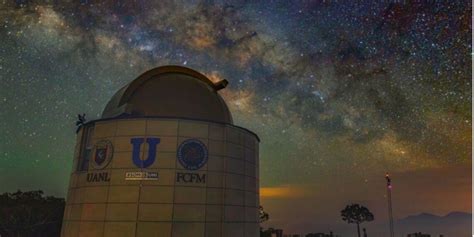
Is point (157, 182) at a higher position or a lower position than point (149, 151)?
→ lower

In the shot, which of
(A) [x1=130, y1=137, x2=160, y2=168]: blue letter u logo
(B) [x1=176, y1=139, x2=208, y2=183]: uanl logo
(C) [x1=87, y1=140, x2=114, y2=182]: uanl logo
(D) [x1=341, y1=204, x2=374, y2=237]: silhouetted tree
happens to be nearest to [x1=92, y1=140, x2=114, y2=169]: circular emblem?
(C) [x1=87, y1=140, x2=114, y2=182]: uanl logo

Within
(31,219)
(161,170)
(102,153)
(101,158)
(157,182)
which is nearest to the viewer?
(157,182)

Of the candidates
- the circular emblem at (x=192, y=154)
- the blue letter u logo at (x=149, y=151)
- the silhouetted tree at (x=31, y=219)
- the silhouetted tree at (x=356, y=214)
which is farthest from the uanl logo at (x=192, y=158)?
the silhouetted tree at (x=356, y=214)

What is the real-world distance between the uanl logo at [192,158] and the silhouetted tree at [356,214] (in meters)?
49.7

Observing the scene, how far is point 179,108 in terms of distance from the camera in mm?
23156

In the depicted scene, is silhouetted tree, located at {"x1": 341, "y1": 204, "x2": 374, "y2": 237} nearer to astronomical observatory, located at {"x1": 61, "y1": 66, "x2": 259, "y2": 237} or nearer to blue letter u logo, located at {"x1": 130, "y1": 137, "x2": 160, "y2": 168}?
astronomical observatory, located at {"x1": 61, "y1": 66, "x2": 259, "y2": 237}

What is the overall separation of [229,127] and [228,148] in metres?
1.68

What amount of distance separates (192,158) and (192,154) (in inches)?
11.2

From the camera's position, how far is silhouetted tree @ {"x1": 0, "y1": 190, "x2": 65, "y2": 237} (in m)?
39.4

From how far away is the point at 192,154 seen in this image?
848 inches

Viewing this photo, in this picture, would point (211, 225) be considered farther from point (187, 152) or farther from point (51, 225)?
point (51, 225)

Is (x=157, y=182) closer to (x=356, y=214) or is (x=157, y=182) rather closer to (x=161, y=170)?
(x=161, y=170)

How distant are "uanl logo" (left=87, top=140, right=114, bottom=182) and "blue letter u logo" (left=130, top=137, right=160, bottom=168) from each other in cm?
174

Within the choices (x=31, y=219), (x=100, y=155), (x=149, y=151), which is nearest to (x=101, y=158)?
(x=100, y=155)
